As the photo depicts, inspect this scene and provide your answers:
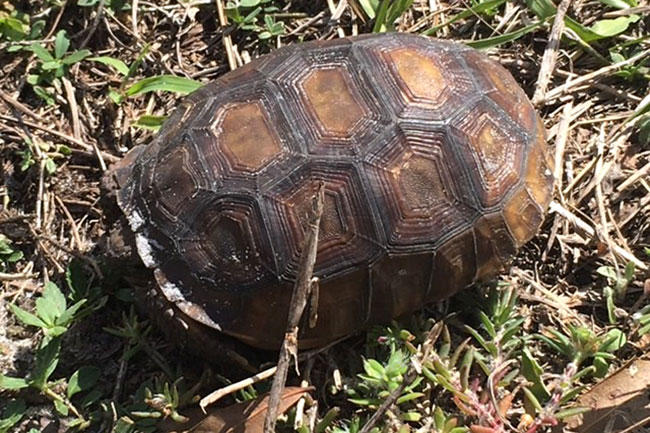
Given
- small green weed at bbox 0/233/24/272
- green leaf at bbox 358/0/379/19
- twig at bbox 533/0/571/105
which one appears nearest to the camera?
small green weed at bbox 0/233/24/272

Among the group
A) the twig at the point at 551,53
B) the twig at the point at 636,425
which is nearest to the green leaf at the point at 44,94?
the twig at the point at 551,53

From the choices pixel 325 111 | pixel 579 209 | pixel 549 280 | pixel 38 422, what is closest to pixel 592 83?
pixel 579 209

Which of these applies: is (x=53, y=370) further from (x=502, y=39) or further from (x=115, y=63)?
(x=502, y=39)

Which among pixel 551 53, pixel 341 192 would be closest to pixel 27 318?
pixel 341 192

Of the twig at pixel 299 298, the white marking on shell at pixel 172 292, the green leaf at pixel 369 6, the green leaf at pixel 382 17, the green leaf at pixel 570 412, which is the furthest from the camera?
the green leaf at pixel 369 6

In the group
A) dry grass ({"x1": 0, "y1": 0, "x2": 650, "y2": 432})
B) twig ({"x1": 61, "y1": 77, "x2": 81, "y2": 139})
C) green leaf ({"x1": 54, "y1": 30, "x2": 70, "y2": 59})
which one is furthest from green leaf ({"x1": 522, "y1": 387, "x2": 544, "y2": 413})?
green leaf ({"x1": 54, "y1": 30, "x2": 70, "y2": 59})

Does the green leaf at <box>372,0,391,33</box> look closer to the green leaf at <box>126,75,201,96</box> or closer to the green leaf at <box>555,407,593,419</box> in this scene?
the green leaf at <box>126,75,201,96</box>

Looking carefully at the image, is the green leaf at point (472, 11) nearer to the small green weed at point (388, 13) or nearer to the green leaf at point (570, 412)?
the small green weed at point (388, 13)

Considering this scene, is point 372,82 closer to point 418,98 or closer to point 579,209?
point 418,98
